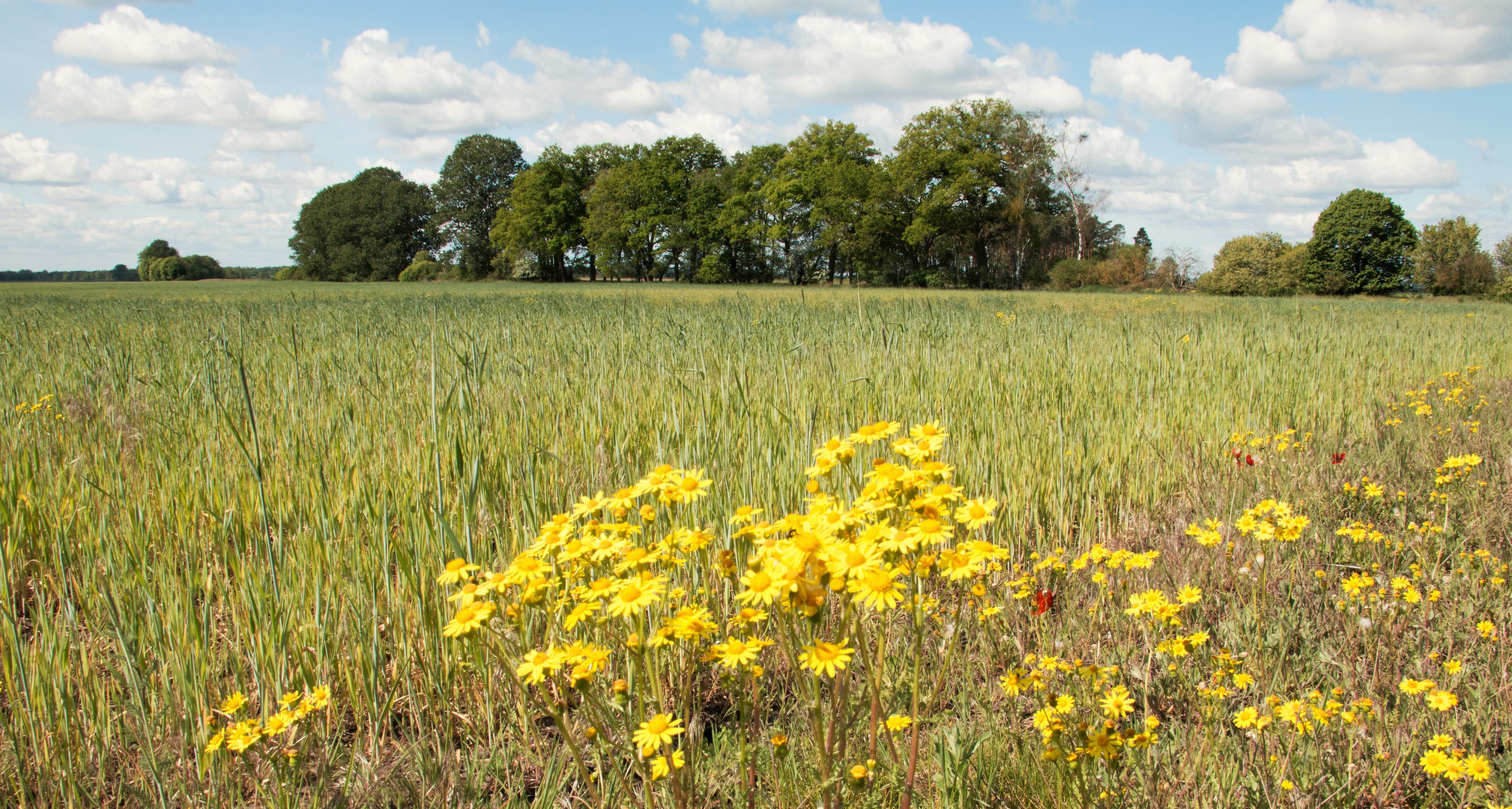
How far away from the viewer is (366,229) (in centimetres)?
5750

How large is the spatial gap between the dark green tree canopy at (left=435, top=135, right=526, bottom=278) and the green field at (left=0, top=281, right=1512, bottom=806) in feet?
176

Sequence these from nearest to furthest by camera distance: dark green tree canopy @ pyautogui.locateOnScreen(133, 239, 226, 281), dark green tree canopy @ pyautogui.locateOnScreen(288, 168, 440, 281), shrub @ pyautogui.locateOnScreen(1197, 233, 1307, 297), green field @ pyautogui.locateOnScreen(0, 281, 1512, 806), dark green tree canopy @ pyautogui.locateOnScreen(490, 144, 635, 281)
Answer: green field @ pyautogui.locateOnScreen(0, 281, 1512, 806) → shrub @ pyautogui.locateOnScreen(1197, 233, 1307, 297) → dark green tree canopy @ pyautogui.locateOnScreen(490, 144, 635, 281) → dark green tree canopy @ pyautogui.locateOnScreen(288, 168, 440, 281) → dark green tree canopy @ pyautogui.locateOnScreen(133, 239, 226, 281)

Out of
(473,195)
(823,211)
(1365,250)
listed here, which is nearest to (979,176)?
(823,211)

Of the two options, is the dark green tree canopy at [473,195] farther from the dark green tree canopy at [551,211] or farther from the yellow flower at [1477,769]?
the yellow flower at [1477,769]

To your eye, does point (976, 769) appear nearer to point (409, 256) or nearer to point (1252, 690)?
point (1252, 690)

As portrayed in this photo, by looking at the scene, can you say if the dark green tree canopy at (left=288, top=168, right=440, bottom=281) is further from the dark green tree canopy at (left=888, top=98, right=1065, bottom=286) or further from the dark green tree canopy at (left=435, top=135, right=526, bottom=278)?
the dark green tree canopy at (left=888, top=98, right=1065, bottom=286)

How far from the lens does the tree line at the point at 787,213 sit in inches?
1569

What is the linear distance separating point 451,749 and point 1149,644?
1648 mm

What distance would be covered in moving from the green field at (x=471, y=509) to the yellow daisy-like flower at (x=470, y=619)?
0.42m

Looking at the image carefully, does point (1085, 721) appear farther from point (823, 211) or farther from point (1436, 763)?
point (823, 211)

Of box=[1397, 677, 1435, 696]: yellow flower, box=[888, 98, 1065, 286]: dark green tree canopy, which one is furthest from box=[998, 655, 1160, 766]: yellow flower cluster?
box=[888, 98, 1065, 286]: dark green tree canopy

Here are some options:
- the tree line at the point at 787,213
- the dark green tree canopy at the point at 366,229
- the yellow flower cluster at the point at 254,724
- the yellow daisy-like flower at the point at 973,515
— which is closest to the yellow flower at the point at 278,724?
the yellow flower cluster at the point at 254,724

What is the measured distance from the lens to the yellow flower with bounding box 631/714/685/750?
2.79 ft

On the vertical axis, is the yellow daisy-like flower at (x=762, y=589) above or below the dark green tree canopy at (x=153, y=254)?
below
